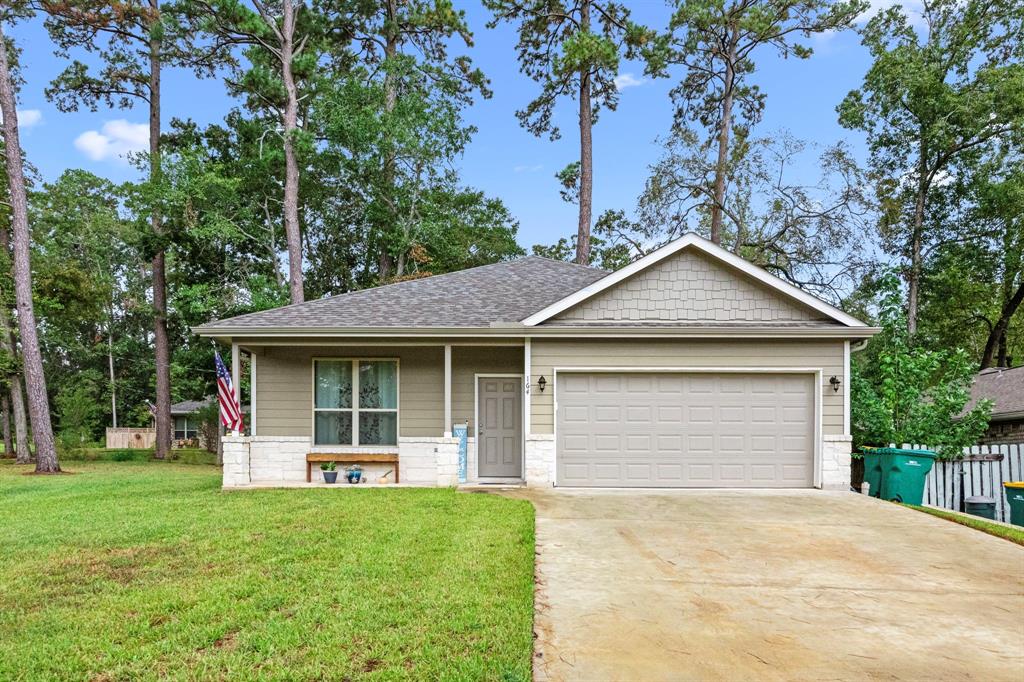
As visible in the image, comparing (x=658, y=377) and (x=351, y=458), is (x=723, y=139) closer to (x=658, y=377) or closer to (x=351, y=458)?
(x=658, y=377)

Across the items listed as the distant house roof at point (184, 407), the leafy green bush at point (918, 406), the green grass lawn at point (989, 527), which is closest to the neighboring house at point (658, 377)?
the leafy green bush at point (918, 406)

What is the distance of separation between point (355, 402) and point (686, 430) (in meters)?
5.76

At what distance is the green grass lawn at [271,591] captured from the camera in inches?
132

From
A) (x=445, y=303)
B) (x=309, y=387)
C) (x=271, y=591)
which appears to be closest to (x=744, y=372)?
(x=445, y=303)

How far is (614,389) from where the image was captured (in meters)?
9.78

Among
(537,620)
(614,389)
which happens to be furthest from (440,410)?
(537,620)

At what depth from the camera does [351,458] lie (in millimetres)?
9914

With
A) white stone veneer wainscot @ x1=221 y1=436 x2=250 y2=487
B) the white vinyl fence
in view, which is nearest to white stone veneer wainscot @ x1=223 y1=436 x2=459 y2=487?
white stone veneer wainscot @ x1=221 y1=436 x2=250 y2=487

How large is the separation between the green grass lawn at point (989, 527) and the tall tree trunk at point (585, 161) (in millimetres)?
13383

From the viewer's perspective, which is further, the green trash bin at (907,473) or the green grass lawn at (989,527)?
the green trash bin at (907,473)

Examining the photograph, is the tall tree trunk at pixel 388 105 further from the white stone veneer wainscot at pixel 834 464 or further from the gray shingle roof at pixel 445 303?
the white stone veneer wainscot at pixel 834 464

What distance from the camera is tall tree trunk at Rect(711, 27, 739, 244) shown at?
66.0 feet

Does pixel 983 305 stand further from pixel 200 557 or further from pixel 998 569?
pixel 200 557

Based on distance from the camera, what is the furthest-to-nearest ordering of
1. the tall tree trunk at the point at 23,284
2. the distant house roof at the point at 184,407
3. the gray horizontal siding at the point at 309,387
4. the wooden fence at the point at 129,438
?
the distant house roof at the point at 184,407 → the wooden fence at the point at 129,438 → the tall tree trunk at the point at 23,284 → the gray horizontal siding at the point at 309,387
